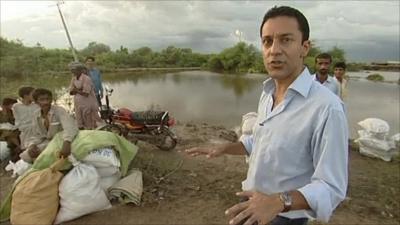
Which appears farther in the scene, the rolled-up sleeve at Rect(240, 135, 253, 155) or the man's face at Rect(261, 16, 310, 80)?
the rolled-up sleeve at Rect(240, 135, 253, 155)

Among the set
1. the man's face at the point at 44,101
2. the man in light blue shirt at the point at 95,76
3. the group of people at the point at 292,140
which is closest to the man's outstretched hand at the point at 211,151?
the group of people at the point at 292,140

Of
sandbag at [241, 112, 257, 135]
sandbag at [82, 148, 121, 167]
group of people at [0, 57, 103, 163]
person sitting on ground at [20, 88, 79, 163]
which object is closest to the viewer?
sandbag at [82, 148, 121, 167]

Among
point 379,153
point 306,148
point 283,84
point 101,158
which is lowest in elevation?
point 379,153

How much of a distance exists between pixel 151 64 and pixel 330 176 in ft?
112

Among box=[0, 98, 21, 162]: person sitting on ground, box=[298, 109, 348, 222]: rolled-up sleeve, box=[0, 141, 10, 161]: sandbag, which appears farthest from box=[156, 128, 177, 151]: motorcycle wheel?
box=[298, 109, 348, 222]: rolled-up sleeve

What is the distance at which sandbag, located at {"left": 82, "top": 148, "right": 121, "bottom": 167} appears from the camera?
306 cm

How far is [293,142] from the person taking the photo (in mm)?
946

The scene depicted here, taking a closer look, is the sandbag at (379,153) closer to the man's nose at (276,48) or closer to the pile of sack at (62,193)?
the pile of sack at (62,193)

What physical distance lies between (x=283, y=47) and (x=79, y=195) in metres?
2.50

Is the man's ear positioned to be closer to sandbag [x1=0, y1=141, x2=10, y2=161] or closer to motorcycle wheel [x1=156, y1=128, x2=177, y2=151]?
motorcycle wheel [x1=156, y1=128, x2=177, y2=151]

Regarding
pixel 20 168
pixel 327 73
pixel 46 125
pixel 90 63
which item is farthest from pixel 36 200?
pixel 327 73

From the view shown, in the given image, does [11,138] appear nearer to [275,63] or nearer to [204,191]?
[204,191]

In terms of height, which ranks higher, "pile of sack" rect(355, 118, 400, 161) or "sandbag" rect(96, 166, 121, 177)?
"sandbag" rect(96, 166, 121, 177)

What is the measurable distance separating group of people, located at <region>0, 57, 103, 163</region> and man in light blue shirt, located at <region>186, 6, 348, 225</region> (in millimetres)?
2439
